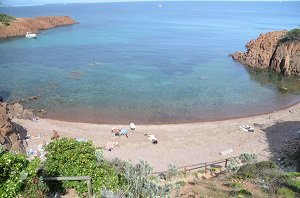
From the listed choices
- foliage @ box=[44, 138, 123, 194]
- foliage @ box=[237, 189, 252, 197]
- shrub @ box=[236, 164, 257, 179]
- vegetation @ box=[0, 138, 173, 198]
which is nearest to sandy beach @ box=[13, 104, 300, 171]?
shrub @ box=[236, 164, 257, 179]

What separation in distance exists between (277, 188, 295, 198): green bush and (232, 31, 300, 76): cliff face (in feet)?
143

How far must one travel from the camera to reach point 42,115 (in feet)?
122

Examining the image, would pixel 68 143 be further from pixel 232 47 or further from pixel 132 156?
pixel 232 47

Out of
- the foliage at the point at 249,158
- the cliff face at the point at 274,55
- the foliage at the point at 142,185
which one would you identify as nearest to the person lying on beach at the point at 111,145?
the foliage at the point at 249,158

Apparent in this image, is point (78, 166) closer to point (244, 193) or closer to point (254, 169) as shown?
point (244, 193)

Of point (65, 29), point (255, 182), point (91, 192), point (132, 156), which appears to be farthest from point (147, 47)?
point (91, 192)

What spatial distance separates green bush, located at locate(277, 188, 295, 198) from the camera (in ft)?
59.6

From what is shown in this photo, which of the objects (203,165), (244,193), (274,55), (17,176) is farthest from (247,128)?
(274,55)

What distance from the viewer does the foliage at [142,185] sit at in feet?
42.2

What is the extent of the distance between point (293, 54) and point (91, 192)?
178 feet

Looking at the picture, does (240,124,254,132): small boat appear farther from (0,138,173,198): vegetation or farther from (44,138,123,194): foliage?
(44,138,123,194): foliage

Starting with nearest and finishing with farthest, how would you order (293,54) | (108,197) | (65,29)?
(108,197) → (293,54) → (65,29)

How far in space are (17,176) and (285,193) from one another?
46.9 ft

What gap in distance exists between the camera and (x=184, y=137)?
32.2 m
